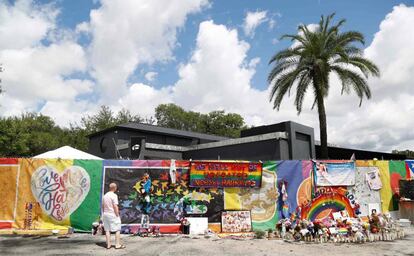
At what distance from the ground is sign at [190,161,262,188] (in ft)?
6.36

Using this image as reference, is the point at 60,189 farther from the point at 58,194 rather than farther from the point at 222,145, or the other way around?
the point at 222,145

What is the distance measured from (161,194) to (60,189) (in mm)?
3214

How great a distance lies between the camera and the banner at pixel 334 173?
38.8ft

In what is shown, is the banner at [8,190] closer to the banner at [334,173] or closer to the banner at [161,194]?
the banner at [161,194]

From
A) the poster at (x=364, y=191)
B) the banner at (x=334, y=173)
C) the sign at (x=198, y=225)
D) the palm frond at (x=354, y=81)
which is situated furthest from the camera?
the palm frond at (x=354, y=81)

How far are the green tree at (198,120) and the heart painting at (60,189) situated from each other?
55.5 metres

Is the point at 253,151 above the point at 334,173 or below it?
above

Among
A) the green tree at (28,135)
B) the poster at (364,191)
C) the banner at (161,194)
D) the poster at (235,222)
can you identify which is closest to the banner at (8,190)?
the banner at (161,194)

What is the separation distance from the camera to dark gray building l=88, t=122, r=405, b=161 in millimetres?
21234

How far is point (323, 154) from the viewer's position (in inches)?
734

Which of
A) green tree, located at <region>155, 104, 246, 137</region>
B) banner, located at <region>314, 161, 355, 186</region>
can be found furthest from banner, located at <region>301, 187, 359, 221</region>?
green tree, located at <region>155, 104, 246, 137</region>

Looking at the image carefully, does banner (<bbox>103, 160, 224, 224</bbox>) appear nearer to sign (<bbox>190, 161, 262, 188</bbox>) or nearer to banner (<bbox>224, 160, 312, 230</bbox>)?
sign (<bbox>190, 161, 262, 188</bbox>)

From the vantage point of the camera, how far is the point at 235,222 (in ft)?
35.6

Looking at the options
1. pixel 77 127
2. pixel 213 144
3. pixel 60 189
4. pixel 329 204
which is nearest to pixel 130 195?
pixel 60 189
